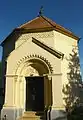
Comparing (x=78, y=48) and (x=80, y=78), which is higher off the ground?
(x=78, y=48)

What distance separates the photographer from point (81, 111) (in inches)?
727

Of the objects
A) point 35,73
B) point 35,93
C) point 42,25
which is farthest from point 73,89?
point 42,25

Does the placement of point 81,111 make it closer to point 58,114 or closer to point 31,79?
point 58,114

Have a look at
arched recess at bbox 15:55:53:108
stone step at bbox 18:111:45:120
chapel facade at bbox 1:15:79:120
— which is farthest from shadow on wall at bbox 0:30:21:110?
stone step at bbox 18:111:45:120

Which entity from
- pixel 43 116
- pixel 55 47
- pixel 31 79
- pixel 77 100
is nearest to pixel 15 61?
pixel 31 79

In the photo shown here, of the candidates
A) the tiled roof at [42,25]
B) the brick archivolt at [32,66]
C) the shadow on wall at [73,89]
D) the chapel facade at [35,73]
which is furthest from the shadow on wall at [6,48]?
the shadow on wall at [73,89]

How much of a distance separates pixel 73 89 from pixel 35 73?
3.75 meters

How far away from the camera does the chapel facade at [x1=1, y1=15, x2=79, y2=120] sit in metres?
17.1

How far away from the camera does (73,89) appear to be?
772 inches

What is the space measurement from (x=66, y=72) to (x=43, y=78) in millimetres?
2200

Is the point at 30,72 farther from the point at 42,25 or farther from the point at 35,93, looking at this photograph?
the point at 42,25

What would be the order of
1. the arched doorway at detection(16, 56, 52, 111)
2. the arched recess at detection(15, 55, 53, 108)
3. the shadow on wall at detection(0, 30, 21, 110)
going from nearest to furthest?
1. the arched recess at detection(15, 55, 53, 108)
2. the arched doorway at detection(16, 56, 52, 111)
3. the shadow on wall at detection(0, 30, 21, 110)

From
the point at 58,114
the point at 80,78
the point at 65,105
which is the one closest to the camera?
the point at 58,114

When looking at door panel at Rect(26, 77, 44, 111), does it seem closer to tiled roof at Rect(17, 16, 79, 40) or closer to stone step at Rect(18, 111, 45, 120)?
stone step at Rect(18, 111, 45, 120)
